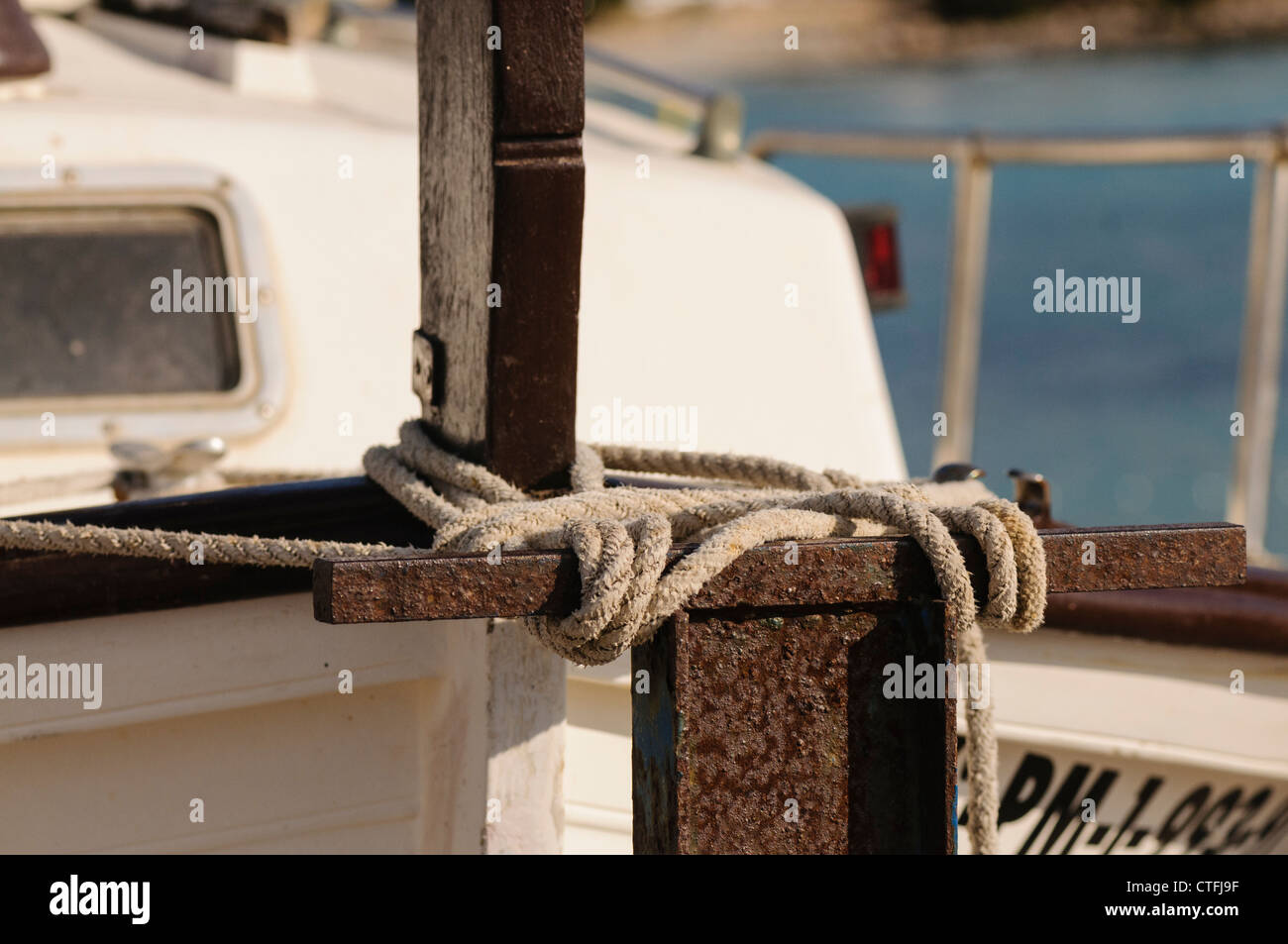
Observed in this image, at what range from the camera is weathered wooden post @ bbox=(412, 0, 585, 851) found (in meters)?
1.54

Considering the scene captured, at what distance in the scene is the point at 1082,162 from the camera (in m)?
4.48

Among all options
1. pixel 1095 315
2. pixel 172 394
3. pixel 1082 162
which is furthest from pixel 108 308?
pixel 1095 315

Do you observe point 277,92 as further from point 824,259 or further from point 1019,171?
point 1019,171

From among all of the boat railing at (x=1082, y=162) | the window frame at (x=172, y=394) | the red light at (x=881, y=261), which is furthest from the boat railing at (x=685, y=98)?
the window frame at (x=172, y=394)

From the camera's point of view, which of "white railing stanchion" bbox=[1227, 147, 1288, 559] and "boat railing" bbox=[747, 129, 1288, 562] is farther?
"white railing stanchion" bbox=[1227, 147, 1288, 559]

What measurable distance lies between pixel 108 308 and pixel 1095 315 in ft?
59.2

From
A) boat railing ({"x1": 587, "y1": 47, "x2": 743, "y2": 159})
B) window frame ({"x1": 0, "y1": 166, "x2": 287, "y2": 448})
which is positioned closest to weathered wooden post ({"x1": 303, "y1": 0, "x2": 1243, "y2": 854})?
window frame ({"x1": 0, "y1": 166, "x2": 287, "y2": 448})

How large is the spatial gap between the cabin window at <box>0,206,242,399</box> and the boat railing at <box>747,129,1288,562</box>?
215 centimetres

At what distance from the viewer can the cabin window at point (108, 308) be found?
2516 mm

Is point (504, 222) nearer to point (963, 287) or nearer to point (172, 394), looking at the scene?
point (172, 394)

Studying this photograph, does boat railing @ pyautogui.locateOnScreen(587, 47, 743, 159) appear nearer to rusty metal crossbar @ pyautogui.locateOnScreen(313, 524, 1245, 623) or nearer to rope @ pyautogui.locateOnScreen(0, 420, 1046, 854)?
rope @ pyautogui.locateOnScreen(0, 420, 1046, 854)

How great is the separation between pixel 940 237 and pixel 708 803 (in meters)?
20.2

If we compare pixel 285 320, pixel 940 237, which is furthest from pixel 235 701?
pixel 940 237

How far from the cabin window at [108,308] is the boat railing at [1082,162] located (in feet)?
7.07
